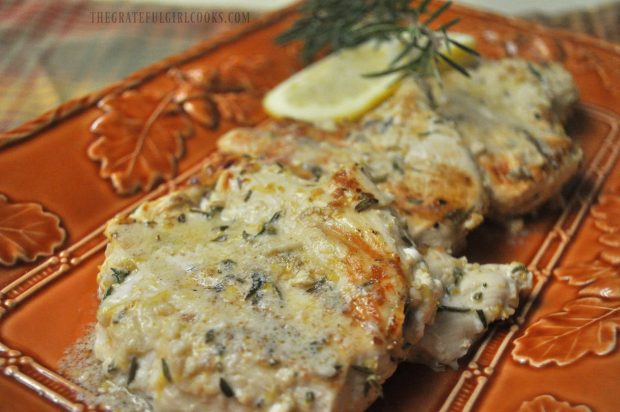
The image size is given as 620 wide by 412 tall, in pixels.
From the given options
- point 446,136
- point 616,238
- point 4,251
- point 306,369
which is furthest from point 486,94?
point 4,251

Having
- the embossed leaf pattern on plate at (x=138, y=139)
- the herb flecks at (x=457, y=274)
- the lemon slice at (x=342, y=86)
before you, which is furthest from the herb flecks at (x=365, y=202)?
the embossed leaf pattern on plate at (x=138, y=139)

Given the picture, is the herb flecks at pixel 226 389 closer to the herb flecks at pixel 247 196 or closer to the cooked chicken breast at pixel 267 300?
the cooked chicken breast at pixel 267 300

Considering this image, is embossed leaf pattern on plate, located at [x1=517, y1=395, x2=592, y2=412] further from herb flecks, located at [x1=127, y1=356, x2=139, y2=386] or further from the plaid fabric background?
the plaid fabric background

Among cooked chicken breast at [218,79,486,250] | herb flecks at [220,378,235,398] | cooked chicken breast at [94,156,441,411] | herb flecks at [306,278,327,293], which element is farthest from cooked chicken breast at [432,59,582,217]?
herb flecks at [220,378,235,398]

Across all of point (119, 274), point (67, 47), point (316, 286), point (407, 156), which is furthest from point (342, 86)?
point (67, 47)

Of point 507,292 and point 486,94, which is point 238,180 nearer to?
point 507,292

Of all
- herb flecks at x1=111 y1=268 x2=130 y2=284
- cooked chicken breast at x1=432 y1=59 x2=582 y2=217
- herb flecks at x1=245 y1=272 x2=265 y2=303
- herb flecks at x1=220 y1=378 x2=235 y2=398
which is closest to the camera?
herb flecks at x1=220 y1=378 x2=235 y2=398
